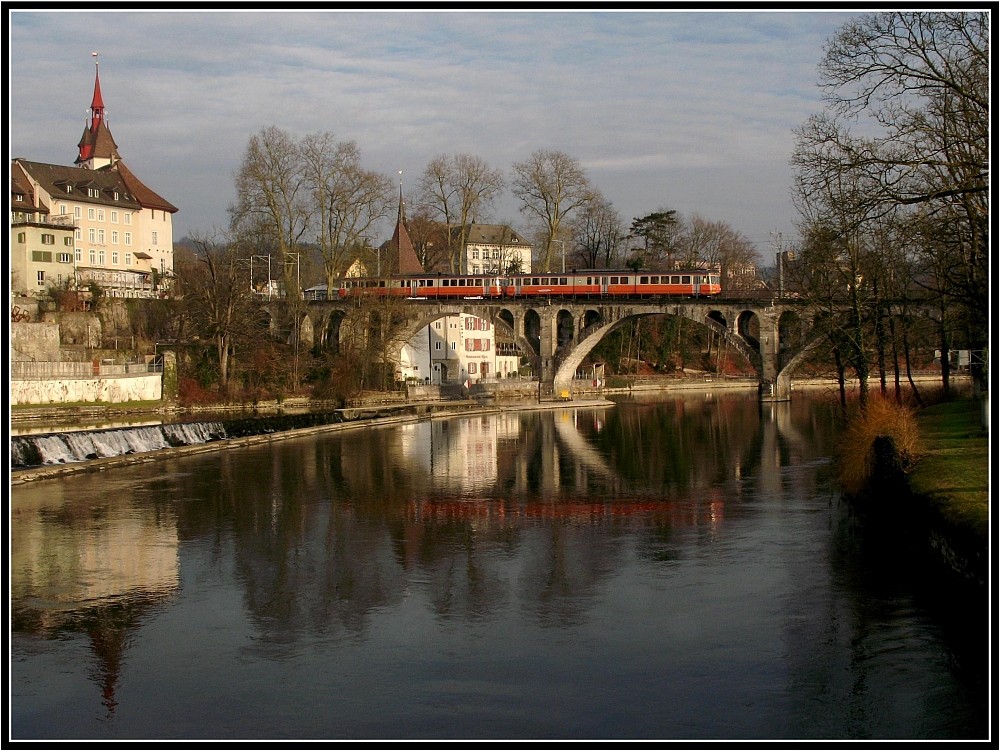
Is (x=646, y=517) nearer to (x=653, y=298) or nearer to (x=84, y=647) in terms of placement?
(x=84, y=647)

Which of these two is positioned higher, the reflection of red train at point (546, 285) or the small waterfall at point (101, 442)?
the reflection of red train at point (546, 285)

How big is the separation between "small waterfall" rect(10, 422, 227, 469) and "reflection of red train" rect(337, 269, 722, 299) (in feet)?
90.1

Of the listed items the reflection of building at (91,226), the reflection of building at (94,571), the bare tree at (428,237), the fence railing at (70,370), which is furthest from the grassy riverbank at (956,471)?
the bare tree at (428,237)

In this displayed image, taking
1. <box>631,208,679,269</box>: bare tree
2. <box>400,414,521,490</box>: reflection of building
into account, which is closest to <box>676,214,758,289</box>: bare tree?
<box>631,208,679,269</box>: bare tree

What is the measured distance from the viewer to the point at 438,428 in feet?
183

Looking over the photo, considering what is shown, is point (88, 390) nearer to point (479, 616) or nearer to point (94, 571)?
point (94, 571)

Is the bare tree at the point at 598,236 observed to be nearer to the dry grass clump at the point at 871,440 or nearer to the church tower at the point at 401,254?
the church tower at the point at 401,254

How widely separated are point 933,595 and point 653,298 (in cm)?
5227

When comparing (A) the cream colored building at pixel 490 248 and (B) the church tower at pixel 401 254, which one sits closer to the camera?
(B) the church tower at pixel 401 254

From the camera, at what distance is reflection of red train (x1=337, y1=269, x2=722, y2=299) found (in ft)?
233

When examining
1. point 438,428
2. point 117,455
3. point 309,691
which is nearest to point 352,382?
point 438,428

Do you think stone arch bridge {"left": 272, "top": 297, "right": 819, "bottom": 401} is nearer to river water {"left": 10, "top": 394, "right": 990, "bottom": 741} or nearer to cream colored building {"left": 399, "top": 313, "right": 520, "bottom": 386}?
cream colored building {"left": 399, "top": 313, "right": 520, "bottom": 386}

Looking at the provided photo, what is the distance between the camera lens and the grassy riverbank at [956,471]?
19422mm

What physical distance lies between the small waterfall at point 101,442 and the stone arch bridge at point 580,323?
79.8 feet
